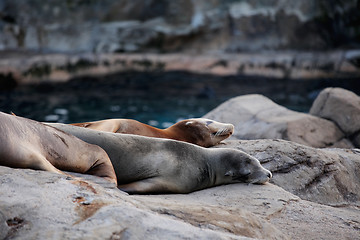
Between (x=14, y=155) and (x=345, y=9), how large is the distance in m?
12.4

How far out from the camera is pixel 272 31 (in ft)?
45.3

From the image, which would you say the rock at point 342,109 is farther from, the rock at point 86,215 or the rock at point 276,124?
the rock at point 86,215

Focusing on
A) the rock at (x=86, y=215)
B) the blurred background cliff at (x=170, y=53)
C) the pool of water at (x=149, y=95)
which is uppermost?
the rock at (x=86, y=215)

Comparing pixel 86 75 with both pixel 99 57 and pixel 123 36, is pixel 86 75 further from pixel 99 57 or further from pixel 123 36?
pixel 123 36

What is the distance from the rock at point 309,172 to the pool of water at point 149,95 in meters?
6.17

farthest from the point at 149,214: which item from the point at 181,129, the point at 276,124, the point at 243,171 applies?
the point at 276,124

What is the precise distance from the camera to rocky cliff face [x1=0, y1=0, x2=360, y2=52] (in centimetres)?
1315

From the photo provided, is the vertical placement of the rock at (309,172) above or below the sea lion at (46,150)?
below

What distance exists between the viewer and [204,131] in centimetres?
508

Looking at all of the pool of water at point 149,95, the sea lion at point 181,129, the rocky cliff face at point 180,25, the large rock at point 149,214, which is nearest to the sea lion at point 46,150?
the large rock at point 149,214

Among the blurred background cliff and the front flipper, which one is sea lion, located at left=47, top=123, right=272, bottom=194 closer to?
the front flipper

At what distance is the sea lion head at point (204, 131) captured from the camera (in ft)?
16.3

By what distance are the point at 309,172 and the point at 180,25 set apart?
1013 centimetres

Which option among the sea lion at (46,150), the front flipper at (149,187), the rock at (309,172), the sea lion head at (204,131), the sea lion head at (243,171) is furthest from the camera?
the sea lion head at (204,131)
